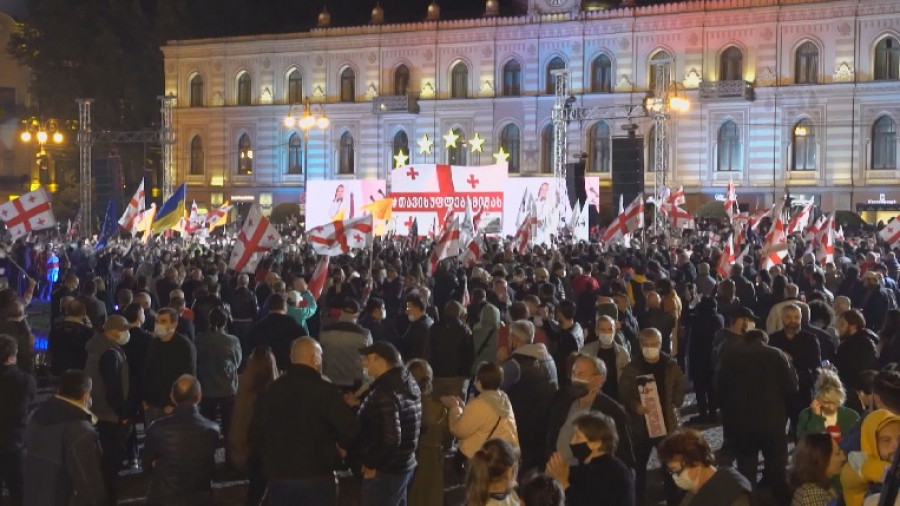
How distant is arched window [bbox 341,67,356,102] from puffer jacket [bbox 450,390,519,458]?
162 ft

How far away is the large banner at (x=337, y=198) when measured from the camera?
31.2 meters

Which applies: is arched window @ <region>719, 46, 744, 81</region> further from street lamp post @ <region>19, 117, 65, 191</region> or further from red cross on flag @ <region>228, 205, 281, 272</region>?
red cross on flag @ <region>228, 205, 281, 272</region>

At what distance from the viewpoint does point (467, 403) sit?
889 centimetres

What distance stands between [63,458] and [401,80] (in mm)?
48879

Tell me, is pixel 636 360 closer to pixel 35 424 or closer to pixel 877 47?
pixel 35 424

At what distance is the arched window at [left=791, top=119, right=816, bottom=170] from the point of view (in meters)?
48.2

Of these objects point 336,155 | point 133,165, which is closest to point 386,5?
point 336,155

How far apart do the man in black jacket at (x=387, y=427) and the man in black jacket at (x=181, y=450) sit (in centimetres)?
97

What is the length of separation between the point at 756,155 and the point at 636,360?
134ft

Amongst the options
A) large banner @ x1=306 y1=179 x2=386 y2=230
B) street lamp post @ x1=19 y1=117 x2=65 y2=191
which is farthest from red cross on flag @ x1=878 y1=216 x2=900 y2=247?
street lamp post @ x1=19 y1=117 x2=65 y2=191

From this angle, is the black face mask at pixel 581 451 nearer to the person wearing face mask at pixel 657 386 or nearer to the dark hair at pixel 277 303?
the person wearing face mask at pixel 657 386

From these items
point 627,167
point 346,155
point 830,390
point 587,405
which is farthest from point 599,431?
point 346,155

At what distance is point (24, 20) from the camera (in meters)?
64.5

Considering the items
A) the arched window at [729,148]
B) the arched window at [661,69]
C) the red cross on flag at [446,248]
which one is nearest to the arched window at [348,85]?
the arched window at [661,69]
